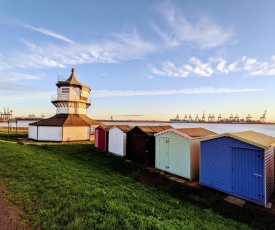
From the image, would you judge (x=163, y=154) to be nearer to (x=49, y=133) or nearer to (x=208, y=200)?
(x=208, y=200)

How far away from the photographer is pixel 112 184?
9078 millimetres

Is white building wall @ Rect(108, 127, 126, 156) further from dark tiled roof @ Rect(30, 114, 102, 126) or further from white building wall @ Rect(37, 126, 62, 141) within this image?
white building wall @ Rect(37, 126, 62, 141)

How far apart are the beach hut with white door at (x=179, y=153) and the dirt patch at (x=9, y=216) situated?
29.4 feet

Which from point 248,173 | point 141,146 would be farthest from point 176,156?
point 248,173

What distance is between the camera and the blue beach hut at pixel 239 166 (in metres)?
7.93

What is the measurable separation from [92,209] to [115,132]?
13.1 metres

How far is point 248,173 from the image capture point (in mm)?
8328

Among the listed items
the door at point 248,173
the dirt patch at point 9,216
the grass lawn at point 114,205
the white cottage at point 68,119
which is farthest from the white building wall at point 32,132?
the door at point 248,173

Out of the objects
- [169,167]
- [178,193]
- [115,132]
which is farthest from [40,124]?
[178,193]

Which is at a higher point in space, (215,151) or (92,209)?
(215,151)

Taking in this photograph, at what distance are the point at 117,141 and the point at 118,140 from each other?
0.81ft

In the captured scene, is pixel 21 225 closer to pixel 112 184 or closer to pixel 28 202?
pixel 28 202

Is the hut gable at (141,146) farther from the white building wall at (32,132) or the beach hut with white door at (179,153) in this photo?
the white building wall at (32,132)

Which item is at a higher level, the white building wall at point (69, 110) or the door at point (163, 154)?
the white building wall at point (69, 110)
